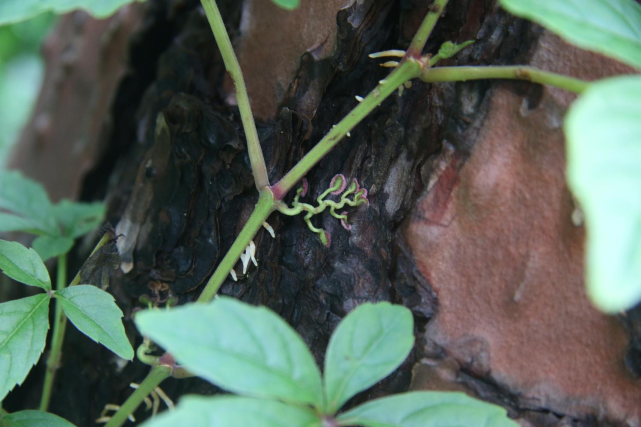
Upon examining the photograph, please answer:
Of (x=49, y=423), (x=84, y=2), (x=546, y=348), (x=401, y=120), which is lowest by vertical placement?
(x=49, y=423)

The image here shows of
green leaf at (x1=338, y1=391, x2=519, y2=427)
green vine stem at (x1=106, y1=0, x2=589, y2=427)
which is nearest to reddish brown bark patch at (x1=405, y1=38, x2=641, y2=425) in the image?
green vine stem at (x1=106, y1=0, x2=589, y2=427)

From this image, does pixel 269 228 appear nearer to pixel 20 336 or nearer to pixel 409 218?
pixel 409 218

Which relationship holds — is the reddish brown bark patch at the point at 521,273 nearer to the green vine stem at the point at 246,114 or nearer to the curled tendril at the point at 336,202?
the curled tendril at the point at 336,202

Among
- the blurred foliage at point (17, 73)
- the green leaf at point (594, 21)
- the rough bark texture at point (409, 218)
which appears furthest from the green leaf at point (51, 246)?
the blurred foliage at point (17, 73)

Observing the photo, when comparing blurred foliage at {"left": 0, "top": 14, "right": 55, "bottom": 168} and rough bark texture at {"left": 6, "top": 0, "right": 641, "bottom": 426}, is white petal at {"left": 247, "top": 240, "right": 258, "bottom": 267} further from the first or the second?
blurred foliage at {"left": 0, "top": 14, "right": 55, "bottom": 168}

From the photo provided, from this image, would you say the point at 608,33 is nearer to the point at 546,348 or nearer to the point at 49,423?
the point at 546,348

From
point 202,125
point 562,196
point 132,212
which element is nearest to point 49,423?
point 132,212

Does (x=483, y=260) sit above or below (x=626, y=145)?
below
